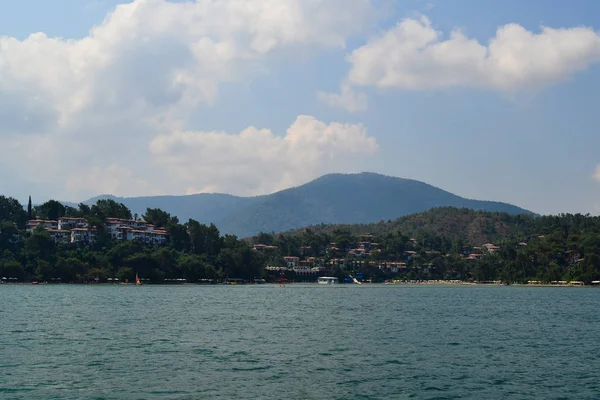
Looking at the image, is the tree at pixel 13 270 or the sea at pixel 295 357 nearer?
the sea at pixel 295 357

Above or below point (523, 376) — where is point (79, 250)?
above

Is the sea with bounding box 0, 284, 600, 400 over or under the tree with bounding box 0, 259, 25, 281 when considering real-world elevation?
under

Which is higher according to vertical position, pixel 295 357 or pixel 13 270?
pixel 13 270

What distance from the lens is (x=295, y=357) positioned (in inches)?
1742

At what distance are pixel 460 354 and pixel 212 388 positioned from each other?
762 inches

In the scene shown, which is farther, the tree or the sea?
the tree

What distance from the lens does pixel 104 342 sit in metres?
51.4

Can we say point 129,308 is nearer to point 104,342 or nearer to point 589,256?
point 104,342

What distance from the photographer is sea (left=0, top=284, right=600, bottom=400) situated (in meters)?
33.8

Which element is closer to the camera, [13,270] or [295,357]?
[295,357]

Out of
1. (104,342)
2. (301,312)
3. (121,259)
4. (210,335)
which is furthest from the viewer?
(121,259)

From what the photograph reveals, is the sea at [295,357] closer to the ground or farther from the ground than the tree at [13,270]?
closer to the ground

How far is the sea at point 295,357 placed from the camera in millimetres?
33781

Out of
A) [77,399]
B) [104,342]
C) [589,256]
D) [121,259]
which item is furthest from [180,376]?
[589,256]
